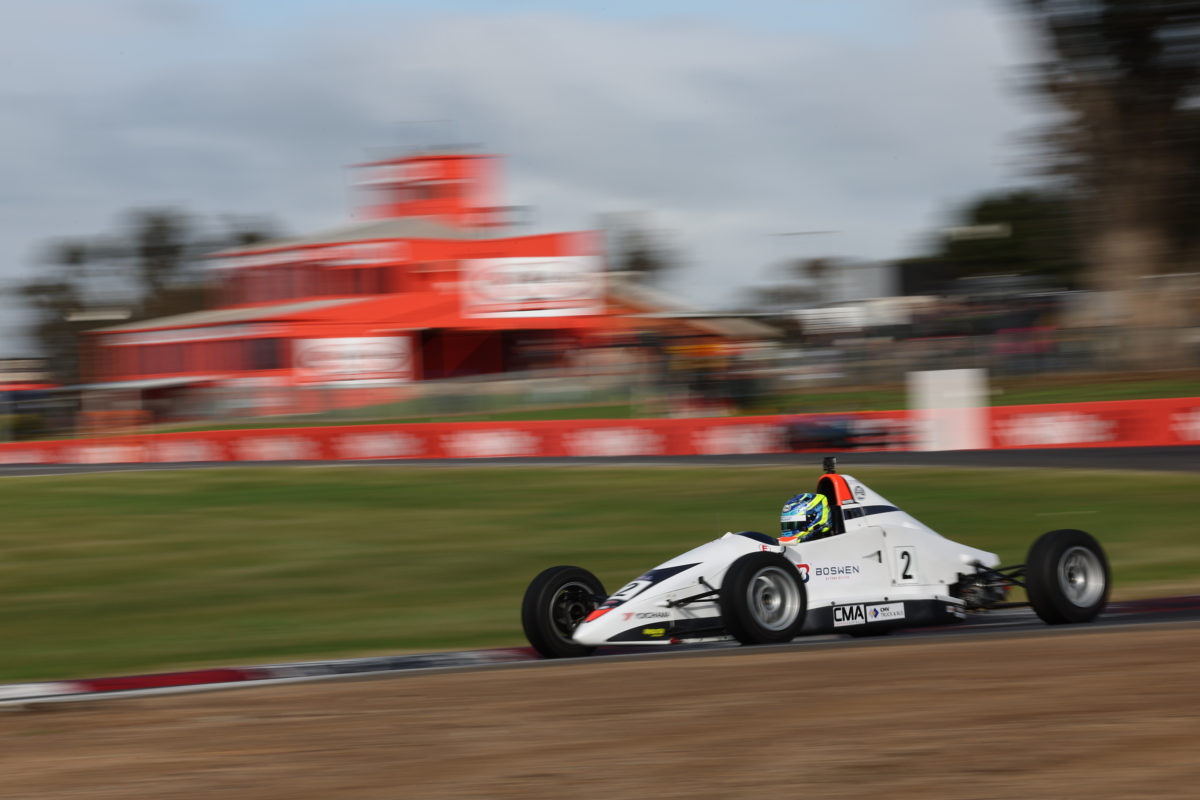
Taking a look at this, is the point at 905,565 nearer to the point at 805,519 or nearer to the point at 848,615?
the point at 848,615

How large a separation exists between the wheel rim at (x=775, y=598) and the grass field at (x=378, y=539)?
291cm

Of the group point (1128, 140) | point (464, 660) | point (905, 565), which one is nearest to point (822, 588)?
point (905, 565)

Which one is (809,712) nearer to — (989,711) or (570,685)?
(989,711)

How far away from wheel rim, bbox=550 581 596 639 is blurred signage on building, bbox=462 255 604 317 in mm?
39045

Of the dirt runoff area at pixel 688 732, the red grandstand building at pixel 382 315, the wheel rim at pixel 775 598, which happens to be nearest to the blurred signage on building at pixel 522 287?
the red grandstand building at pixel 382 315

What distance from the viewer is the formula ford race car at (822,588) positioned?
319 inches

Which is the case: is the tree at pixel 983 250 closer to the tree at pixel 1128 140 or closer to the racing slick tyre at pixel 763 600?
the tree at pixel 1128 140

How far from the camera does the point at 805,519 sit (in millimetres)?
8633

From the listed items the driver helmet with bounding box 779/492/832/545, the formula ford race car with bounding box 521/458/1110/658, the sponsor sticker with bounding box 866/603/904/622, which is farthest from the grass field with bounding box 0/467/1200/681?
the sponsor sticker with bounding box 866/603/904/622

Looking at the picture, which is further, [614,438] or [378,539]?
[614,438]

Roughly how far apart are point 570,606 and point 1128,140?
78.7 feet

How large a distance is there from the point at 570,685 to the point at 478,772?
1707 mm

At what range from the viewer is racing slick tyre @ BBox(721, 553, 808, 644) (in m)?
7.90

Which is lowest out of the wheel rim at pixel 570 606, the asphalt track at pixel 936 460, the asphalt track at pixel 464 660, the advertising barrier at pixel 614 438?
the asphalt track at pixel 464 660
